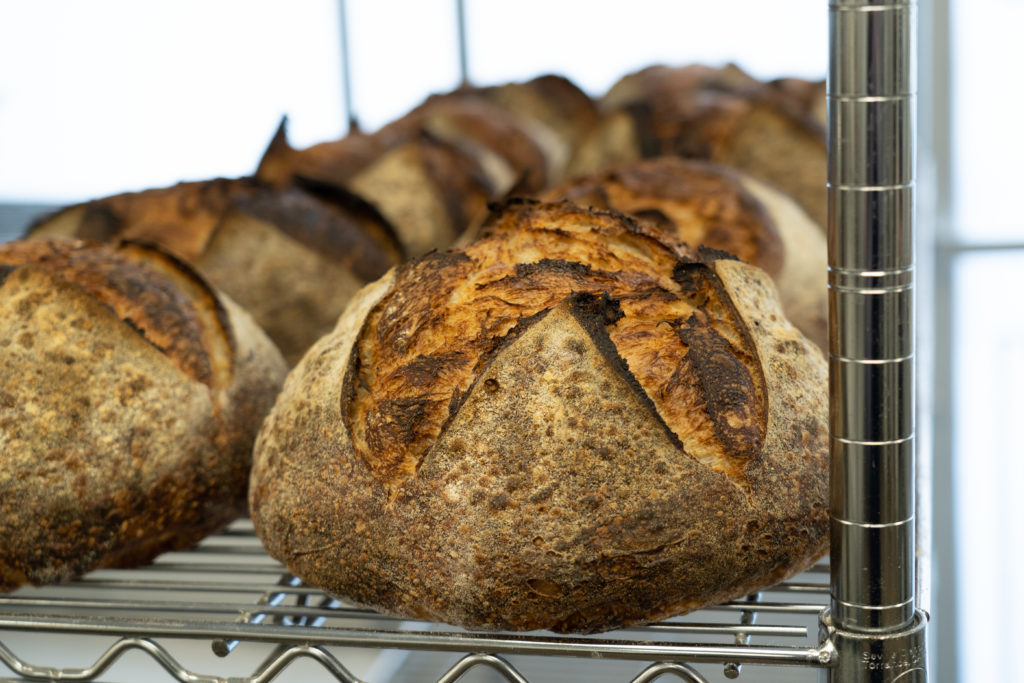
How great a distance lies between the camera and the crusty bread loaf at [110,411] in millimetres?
748

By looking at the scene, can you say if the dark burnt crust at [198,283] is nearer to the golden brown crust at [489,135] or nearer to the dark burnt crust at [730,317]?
the dark burnt crust at [730,317]

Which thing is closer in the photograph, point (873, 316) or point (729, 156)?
point (873, 316)

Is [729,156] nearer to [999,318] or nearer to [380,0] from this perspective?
[999,318]

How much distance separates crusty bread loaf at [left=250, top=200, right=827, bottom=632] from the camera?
0.63m

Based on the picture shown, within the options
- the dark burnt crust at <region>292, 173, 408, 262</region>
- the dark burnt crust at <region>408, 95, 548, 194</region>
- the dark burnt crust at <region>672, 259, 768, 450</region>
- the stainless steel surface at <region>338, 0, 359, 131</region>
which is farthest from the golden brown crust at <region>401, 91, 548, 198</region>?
the stainless steel surface at <region>338, 0, 359, 131</region>

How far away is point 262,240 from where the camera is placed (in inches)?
42.6

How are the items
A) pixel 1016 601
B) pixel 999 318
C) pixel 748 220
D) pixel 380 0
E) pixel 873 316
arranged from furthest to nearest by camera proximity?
pixel 380 0, pixel 999 318, pixel 1016 601, pixel 748 220, pixel 873 316

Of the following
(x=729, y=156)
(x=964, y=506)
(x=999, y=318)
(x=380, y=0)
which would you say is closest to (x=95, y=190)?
(x=380, y=0)

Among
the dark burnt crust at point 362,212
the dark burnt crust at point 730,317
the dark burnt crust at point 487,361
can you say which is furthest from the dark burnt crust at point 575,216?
the dark burnt crust at point 362,212

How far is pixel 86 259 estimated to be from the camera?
0.87 meters

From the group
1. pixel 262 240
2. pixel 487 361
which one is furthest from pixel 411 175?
pixel 487 361

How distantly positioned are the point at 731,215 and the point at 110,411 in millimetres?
588

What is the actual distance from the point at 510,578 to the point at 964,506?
1.38 m

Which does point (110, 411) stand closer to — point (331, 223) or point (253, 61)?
point (331, 223)
